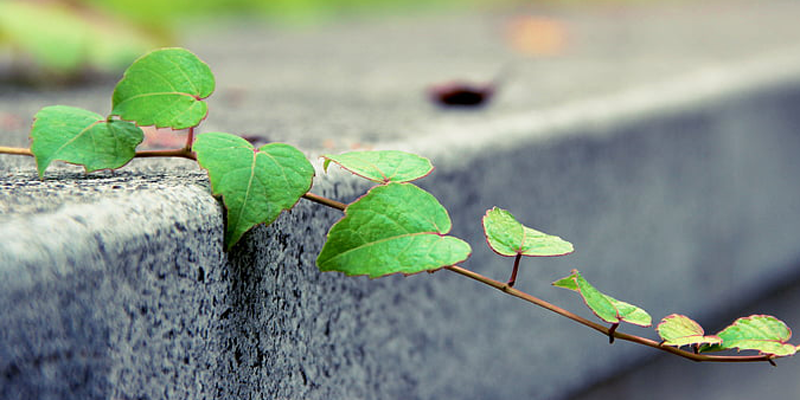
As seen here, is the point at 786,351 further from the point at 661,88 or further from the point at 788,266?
the point at 788,266

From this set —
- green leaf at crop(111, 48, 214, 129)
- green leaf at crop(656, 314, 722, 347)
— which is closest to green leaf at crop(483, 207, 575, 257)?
green leaf at crop(656, 314, 722, 347)

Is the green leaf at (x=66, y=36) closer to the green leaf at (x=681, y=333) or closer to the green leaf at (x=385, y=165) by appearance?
the green leaf at (x=385, y=165)

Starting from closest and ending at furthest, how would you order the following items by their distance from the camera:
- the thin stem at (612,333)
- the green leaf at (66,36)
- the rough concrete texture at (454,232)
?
1. the rough concrete texture at (454,232)
2. the thin stem at (612,333)
3. the green leaf at (66,36)

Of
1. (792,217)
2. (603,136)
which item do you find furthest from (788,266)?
(603,136)

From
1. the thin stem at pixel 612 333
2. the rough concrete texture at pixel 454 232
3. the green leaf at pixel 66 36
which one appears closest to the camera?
the rough concrete texture at pixel 454 232

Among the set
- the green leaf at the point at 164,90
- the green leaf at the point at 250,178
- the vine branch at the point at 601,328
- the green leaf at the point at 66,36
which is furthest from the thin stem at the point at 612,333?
the green leaf at the point at 66,36

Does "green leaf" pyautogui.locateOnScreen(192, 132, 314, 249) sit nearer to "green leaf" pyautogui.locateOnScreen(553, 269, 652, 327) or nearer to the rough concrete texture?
the rough concrete texture
